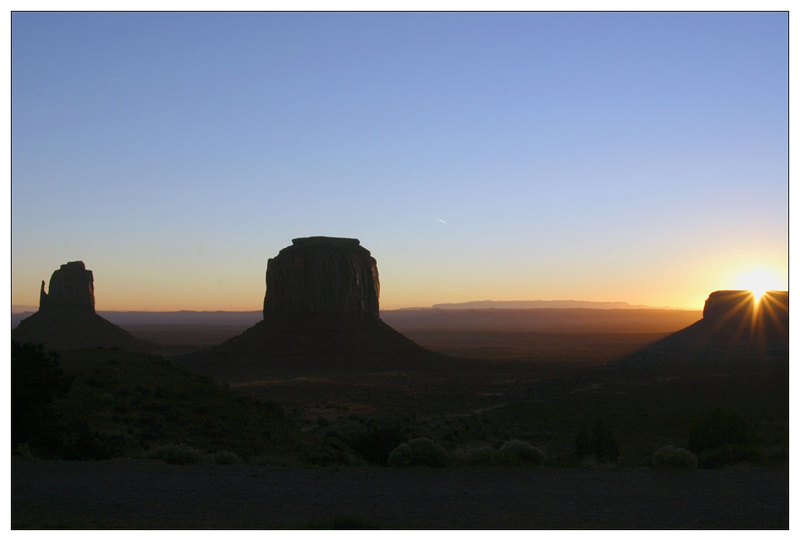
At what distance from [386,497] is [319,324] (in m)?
61.8

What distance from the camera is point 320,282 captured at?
242 feet

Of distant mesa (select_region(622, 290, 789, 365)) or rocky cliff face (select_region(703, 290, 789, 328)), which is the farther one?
rocky cliff face (select_region(703, 290, 789, 328))

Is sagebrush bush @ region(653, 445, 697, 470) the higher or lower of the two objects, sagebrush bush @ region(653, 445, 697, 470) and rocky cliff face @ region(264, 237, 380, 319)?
the lower

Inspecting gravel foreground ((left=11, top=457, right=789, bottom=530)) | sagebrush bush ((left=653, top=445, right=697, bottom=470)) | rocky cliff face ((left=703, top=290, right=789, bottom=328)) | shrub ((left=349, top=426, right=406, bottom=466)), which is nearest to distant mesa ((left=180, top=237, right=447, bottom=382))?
rocky cliff face ((left=703, top=290, right=789, bottom=328))

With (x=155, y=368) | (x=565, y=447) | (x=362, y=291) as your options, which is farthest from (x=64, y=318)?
(x=565, y=447)

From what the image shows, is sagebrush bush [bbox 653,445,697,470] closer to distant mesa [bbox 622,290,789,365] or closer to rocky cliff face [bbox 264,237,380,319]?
distant mesa [bbox 622,290,789,365]

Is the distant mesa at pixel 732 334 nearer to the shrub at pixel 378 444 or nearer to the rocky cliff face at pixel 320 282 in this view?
the rocky cliff face at pixel 320 282

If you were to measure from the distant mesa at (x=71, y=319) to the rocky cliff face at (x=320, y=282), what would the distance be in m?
21.6

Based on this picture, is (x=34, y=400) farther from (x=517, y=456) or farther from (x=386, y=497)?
(x=517, y=456)

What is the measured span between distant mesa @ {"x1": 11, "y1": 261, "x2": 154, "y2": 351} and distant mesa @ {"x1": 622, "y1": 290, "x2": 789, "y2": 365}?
61399mm

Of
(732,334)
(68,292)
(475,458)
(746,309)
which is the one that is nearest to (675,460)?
(475,458)

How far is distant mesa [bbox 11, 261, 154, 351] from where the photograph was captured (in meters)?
84.6

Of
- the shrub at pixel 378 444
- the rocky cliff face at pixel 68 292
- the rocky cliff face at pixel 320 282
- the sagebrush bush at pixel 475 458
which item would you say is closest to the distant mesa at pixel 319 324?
the rocky cliff face at pixel 320 282

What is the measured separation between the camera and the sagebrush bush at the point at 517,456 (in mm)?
13914
